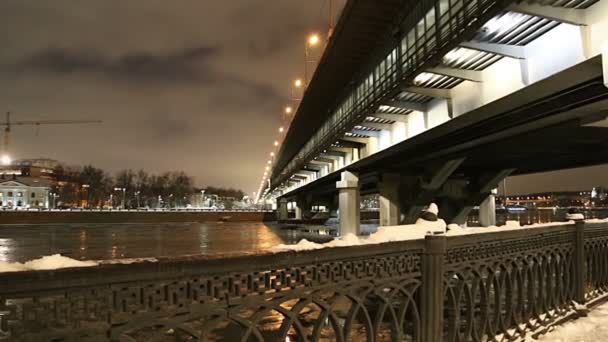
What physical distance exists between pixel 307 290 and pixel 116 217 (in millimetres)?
82116

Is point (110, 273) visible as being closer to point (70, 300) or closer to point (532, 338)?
point (70, 300)

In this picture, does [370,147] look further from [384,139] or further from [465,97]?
[465,97]

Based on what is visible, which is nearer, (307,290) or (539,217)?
(307,290)

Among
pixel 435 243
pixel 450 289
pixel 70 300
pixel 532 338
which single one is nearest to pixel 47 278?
pixel 70 300

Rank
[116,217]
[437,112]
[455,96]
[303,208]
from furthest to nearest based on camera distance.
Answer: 1. [303,208]
2. [116,217]
3. [437,112]
4. [455,96]

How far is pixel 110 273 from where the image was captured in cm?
265

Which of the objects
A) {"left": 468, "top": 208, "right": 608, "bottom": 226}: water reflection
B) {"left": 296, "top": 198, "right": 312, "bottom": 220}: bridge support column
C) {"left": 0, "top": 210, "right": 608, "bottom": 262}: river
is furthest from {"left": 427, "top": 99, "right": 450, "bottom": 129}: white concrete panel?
{"left": 296, "top": 198, "right": 312, "bottom": 220}: bridge support column

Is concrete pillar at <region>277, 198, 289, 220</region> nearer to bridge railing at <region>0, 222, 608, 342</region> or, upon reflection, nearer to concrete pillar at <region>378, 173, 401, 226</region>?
concrete pillar at <region>378, 173, 401, 226</region>

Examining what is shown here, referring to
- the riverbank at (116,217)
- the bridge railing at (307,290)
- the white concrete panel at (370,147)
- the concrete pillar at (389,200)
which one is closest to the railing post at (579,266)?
the bridge railing at (307,290)

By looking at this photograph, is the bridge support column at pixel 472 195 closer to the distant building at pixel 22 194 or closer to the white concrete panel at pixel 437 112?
the white concrete panel at pixel 437 112

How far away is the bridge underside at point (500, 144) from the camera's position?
12.2 meters

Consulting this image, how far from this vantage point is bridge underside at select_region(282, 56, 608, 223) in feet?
40.0

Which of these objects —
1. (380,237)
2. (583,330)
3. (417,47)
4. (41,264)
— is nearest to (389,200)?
(417,47)

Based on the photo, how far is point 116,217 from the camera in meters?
78.3
